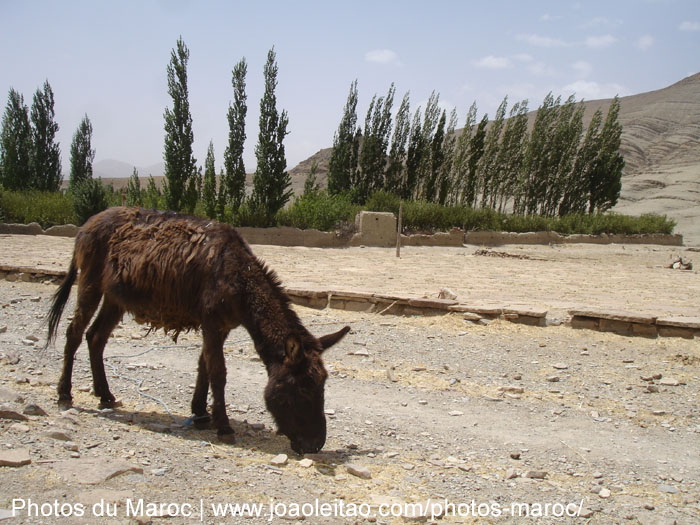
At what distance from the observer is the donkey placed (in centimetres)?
381

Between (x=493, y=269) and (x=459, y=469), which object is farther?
(x=493, y=269)

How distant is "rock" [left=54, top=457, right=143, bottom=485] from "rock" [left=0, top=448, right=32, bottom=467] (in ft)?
0.53

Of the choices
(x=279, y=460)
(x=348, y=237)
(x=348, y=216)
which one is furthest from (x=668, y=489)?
(x=348, y=216)

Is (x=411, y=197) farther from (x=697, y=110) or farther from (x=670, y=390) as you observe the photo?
(x=697, y=110)

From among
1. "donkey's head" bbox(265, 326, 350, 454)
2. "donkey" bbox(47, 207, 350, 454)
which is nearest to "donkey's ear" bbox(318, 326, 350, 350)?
"donkey" bbox(47, 207, 350, 454)

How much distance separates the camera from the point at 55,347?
607 cm

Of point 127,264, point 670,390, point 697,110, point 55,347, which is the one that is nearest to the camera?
point 127,264

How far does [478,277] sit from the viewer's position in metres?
12.9

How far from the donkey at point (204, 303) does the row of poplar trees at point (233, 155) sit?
749 inches

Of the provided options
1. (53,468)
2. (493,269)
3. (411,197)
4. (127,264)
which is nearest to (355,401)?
(127,264)

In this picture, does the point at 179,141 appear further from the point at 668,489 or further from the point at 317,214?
the point at 668,489

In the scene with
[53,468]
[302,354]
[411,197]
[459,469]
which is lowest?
[459,469]

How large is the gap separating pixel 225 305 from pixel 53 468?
4.92 feet

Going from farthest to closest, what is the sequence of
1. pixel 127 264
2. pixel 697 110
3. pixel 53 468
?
1. pixel 697 110
2. pixel 127 264
3. pixel 53 468
